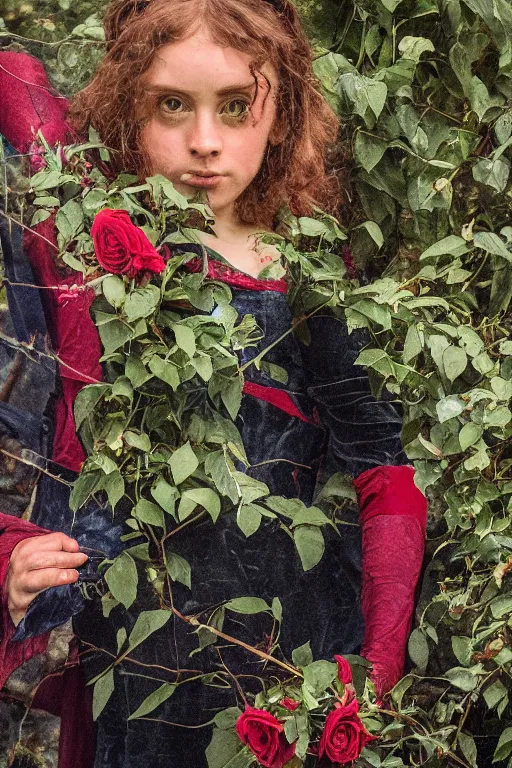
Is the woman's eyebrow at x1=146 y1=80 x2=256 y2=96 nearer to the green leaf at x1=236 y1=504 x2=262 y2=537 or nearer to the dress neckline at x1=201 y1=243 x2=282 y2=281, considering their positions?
the dress neckline at x1=201 y1=243 x2=282 y2=281

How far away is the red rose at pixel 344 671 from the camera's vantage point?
6.26 feet

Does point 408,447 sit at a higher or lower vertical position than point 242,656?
higher

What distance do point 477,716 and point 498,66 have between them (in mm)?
1237

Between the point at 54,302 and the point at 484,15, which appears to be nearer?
the point at 54,302

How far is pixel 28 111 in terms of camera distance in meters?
1.96

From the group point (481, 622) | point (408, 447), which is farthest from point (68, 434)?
point (481, 622)

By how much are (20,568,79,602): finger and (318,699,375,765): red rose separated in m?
0.50

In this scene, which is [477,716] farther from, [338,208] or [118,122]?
[118,122]

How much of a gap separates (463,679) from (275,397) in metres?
0.60

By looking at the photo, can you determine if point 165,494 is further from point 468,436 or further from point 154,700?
point 468,436

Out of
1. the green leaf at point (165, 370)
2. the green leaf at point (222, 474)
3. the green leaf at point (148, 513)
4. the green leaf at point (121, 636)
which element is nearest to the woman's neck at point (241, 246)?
the green leaf at point (165, 370)

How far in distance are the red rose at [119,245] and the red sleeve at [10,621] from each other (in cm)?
46

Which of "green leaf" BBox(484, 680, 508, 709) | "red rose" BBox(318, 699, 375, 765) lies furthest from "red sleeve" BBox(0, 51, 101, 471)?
"green leaf" BBox(484, 680, 508, 709)

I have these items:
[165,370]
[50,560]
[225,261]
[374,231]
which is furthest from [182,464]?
[374,231]
